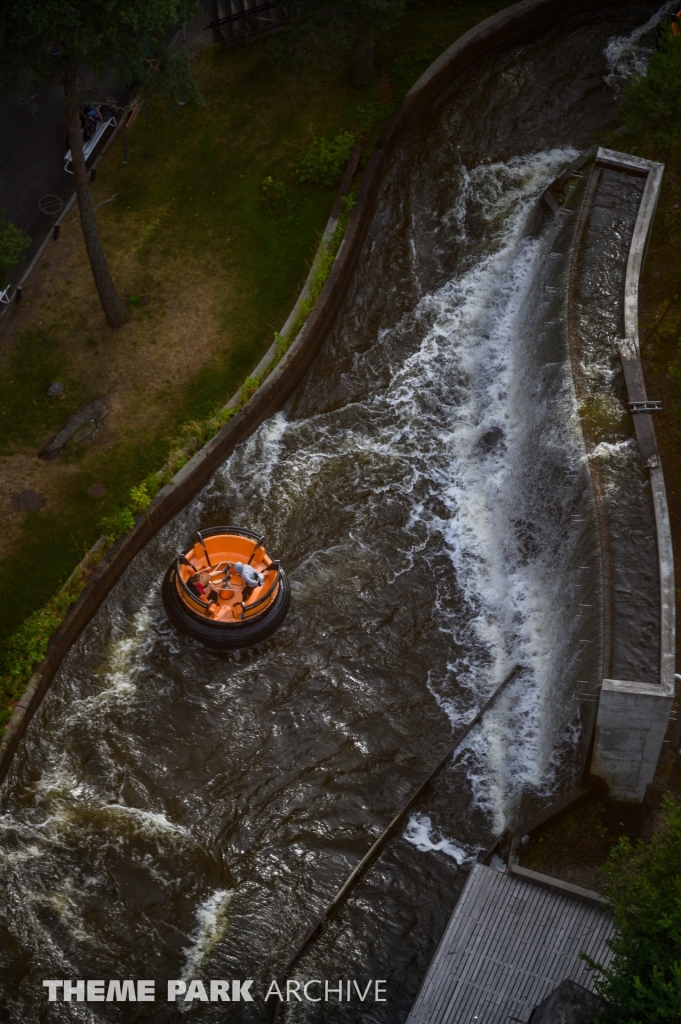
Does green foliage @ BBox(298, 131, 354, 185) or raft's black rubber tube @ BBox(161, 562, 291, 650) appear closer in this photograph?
raft's black rubber tube @ BBox(161, 562, 291, 650)

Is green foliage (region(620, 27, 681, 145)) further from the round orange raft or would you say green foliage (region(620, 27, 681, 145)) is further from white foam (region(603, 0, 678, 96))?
the round orange raft

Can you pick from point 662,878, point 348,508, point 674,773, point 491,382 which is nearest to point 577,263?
point 491,382

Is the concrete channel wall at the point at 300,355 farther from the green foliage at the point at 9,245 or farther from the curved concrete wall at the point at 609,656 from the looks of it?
the curved concrete wall at the point at 609,656

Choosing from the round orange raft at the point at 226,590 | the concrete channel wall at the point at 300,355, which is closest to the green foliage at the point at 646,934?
the round orange raft at the point at 226,590

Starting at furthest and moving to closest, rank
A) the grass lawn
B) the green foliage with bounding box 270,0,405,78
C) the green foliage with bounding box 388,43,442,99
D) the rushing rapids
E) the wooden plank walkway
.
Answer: the green foliage with bounding box 388,43,442,99, the green foliage with bounding box 270,0,405,78, the grass lawn, the rushing rapids, the wooden plank walkway

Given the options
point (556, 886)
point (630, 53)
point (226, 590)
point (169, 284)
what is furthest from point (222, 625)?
point (630, 53)

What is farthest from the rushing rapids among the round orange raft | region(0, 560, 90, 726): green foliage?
region(0, 560, 90, 726): green foliage
